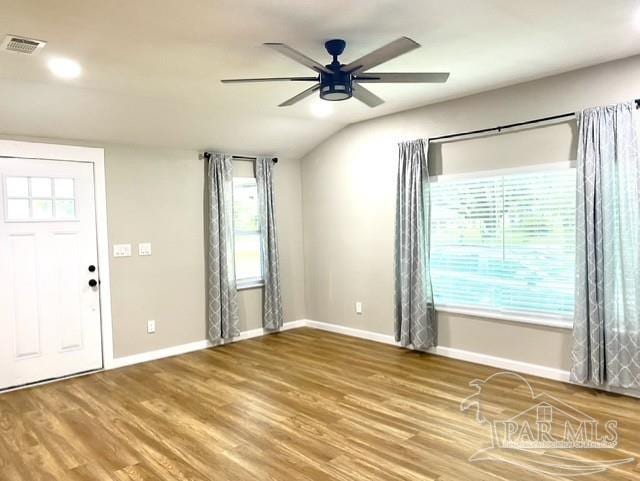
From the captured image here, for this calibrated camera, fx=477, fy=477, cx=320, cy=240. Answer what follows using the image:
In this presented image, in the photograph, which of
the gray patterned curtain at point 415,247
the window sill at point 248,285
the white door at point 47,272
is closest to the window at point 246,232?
the window sill at point 248,285

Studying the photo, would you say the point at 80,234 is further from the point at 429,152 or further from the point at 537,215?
the point at 537,215

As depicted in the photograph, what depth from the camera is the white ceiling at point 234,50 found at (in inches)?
103

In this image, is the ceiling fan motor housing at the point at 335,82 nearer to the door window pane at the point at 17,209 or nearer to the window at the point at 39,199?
the window at the point at 39,199

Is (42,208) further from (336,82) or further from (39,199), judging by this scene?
(336,82)

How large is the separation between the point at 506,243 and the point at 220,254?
3.08 m

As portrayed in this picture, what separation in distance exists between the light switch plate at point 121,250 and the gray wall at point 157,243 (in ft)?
0.17

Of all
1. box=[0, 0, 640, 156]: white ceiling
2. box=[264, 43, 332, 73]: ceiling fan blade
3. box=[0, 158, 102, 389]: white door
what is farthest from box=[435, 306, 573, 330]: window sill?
box=[0, 158, 102, 389]: white door

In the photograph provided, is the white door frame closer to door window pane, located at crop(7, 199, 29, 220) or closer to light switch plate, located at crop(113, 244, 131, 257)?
light switch plate, located at crop(113, 244, 131, 257)

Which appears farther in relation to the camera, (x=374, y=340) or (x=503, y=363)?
(x=374, y=340)

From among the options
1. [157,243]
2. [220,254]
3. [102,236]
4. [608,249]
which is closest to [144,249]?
[157,243]

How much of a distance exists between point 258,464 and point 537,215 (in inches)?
121

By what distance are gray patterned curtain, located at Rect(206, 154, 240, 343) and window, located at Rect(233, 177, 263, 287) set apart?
259 mm

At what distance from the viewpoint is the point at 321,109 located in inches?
198

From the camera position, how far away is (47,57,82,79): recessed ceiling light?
3285mm
